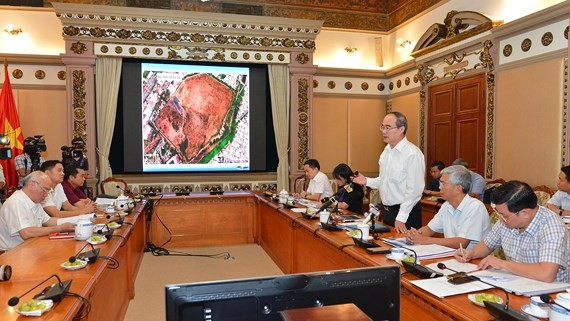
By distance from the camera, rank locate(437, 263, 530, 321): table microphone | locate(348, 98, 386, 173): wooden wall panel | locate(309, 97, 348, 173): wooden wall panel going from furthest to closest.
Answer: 1. locate(348, 98, 386, 173): wooden wall panel
2. locate(309, 97, 348, 173): wooden wall panel
3. locate(437, 263, 530, 321): table microphone

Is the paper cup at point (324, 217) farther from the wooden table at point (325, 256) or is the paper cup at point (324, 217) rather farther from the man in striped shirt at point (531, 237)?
the man in striped shirt at point (531, 237)

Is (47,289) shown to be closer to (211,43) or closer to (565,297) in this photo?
(565,297)

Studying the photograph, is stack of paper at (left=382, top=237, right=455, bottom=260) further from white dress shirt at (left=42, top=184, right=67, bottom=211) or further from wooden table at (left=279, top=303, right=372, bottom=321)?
white dress shirt at (left=42, top=184, right=67, bottom=211)

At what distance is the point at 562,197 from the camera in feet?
12.9

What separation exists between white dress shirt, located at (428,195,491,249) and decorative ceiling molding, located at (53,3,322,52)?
198 inches

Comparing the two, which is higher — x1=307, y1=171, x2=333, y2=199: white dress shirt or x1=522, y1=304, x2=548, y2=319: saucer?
x1=307, y1=171, x2=333, y2=199: white dress shirt

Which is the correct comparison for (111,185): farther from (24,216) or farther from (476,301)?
(476,301)

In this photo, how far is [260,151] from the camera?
703 cm

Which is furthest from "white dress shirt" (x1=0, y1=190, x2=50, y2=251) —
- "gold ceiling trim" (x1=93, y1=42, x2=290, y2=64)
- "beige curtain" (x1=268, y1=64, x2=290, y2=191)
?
"beige curtain" (x1=268, y1=64, x2=290, y2=191)

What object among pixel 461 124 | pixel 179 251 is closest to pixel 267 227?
pixel 179 251

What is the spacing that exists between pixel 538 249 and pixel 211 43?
584 cm

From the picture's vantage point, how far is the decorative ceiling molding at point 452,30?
5.27 metres

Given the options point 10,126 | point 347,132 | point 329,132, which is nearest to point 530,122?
point 347,132

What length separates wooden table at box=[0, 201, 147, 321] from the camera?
1584 mm
